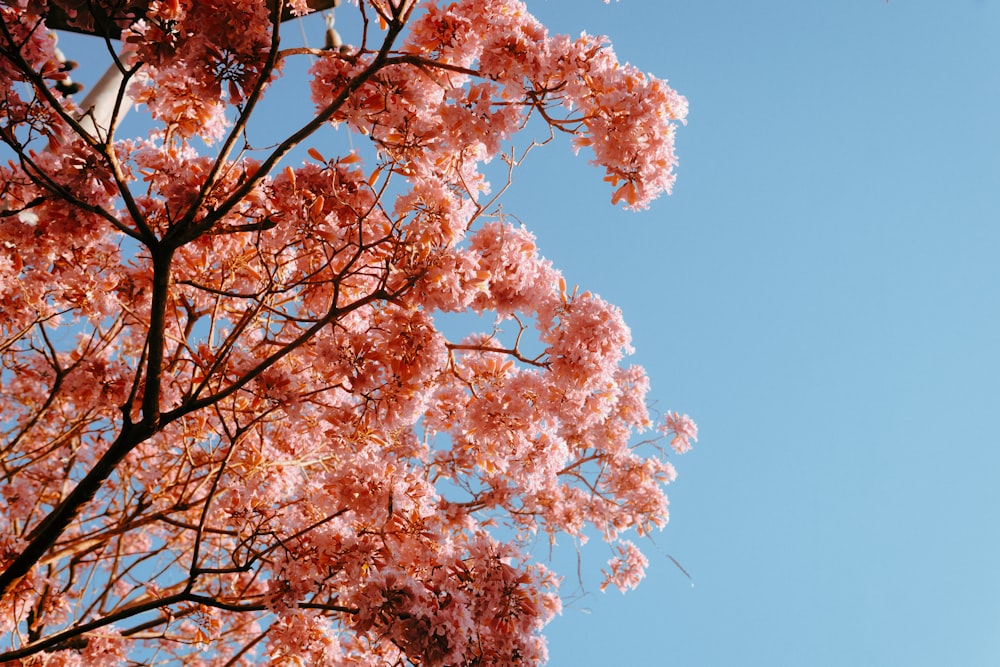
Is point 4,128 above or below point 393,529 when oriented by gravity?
above

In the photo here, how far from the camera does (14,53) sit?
2691 mm

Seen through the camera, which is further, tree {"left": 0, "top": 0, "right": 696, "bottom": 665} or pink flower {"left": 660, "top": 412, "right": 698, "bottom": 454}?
pink flower {"left": 660, "top": 412, "right": 698, "bottom": 454}

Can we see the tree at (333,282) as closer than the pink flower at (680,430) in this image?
Yes

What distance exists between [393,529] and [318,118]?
6.10ft

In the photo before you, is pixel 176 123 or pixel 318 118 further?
pixel 176 123

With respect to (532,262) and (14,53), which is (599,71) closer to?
(532,262)

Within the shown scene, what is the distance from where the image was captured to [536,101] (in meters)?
3.04

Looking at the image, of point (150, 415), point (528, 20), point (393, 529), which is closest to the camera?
point (150, 415)

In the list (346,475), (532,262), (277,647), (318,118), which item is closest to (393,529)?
(346,475)

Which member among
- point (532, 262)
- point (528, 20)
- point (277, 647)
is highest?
point (528, 20)

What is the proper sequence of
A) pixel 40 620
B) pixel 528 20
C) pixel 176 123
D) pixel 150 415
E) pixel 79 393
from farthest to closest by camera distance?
pixel 40 620 < pixel 79 393 < pixel 176 123 < pixel 528 20 < pixel 150 415

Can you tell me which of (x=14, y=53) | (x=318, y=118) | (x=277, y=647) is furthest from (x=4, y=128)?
(x=277, y=647)

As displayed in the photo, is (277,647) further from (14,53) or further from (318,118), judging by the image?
(14,53)

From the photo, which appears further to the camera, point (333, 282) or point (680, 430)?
point (680, 430)
